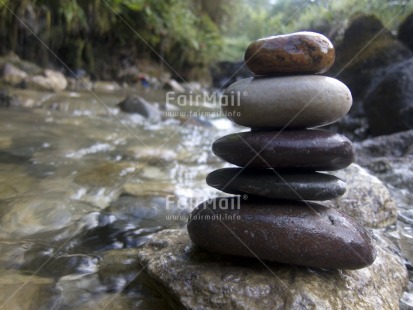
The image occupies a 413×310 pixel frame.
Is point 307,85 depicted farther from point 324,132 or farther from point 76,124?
point 76,124

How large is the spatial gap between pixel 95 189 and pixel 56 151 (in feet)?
5.04

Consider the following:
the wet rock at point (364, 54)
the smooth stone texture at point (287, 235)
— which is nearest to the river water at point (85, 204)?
the smooth stone texture at point (287, 235)

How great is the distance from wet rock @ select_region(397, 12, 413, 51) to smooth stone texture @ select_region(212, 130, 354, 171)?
7.03 m

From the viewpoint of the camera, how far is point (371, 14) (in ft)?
26.5

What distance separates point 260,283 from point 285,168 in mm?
662

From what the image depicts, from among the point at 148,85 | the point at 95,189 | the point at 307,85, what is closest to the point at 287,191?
the point at 307,85

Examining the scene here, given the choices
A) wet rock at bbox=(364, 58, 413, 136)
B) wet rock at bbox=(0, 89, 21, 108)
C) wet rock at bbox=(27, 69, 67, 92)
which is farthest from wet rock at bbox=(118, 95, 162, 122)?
wet rock at bbox=(364, 58, 413, 136)

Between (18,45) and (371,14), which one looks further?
(18,45)

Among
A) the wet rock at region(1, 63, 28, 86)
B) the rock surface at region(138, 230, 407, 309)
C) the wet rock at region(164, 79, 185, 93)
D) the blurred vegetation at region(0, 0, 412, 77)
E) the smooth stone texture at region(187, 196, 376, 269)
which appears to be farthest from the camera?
the wet rock at region(164, 79, 185, 93)

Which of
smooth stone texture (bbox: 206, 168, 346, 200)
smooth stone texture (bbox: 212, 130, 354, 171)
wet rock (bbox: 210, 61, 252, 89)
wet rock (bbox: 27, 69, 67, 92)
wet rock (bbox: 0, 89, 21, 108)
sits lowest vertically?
→ smooth stone texture (bbox: 206, 168, 346, 200)

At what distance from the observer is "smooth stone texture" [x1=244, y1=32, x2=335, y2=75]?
6.76ft

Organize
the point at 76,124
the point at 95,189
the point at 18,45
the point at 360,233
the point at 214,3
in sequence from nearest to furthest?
the point at 360,233 → the point at 95,189 → the point at 76,124 → the point at 18,45 → the point at 214,3


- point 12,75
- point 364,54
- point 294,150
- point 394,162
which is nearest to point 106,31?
point 12,75

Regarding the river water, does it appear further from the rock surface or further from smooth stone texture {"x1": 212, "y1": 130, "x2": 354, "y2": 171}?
smooth stone texture {"x1": 212, "y1": 130, "x2": 354, "y2": 171}
